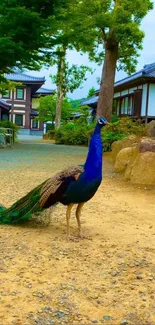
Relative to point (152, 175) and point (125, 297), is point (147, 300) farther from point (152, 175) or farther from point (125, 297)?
point (152, 175)

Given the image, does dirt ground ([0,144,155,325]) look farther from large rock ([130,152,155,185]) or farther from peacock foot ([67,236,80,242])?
large rock ([130,152,155,185])

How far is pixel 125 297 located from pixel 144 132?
1121 cm

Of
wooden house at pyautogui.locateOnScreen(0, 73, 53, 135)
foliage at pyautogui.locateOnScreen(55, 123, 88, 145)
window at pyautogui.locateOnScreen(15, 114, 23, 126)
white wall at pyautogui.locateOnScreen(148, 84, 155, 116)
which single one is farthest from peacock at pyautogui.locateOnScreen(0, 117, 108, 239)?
window at pyautogui.locateOnScreen(15, 114, 23, 126)

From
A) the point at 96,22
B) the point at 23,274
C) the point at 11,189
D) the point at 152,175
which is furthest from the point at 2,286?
the point at 96,22

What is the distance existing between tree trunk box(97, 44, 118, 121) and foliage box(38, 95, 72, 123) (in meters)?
17.3

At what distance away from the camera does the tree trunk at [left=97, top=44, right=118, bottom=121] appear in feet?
70.8

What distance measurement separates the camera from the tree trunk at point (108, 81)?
70.8 ft

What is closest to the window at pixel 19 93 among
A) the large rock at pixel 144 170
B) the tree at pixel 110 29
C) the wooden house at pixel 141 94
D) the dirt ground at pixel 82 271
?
the wooden house at pixel 141 94

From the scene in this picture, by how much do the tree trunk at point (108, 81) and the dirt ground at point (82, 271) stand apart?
51.5ft

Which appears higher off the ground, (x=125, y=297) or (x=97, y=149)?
(x=97, y=149)

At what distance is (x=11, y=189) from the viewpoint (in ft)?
25.7

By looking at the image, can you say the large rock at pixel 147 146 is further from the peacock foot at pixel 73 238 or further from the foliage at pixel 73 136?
the foliage at pixel 73 136

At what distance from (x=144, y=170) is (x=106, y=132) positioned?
8.58 metres

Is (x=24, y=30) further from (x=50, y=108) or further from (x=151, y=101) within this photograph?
(x=50, y=108)
